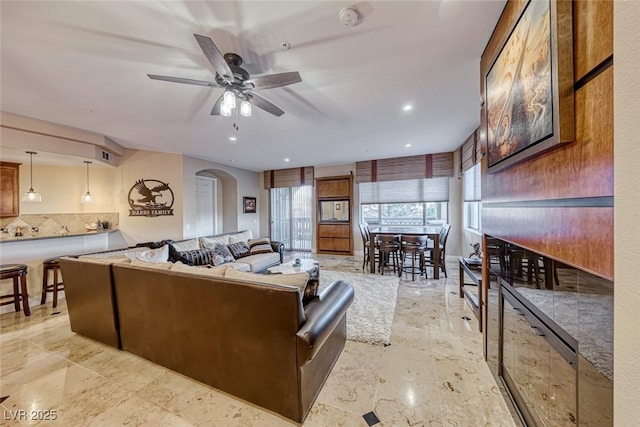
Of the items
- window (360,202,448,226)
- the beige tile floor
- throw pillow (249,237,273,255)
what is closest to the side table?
the beige tile floor

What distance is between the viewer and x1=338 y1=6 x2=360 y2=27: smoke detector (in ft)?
5.40

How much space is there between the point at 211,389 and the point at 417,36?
328cm

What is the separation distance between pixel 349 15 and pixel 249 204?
6853 mm

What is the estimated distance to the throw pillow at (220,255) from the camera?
418 centimetres

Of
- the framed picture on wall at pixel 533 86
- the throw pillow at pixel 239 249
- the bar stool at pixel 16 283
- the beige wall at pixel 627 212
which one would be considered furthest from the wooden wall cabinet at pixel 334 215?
the beige wall at pixel 627 212

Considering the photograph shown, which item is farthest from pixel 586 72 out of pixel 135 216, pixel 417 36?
pixel 135 216

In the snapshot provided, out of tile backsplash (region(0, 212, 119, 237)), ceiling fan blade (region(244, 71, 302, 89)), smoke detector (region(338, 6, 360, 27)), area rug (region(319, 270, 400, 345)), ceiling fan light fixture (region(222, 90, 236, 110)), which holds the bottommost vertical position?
area rug (region(319, 270, 400, 345))

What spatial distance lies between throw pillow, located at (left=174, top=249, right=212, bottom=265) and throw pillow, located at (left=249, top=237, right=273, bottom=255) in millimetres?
1082

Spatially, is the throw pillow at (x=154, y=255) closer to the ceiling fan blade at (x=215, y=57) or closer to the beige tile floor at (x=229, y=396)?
the beige tile floor at (x=229, y=396)

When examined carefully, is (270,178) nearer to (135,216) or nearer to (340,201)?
(340,201)

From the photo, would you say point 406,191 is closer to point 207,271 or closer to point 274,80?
point 274,80

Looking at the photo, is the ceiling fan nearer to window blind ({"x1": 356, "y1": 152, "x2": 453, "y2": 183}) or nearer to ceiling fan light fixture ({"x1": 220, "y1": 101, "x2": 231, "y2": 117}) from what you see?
ceiling fan light fixture ({"x1": 220, "y1": 101, "x2": 231, "y2": 117})

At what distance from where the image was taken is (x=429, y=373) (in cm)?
203

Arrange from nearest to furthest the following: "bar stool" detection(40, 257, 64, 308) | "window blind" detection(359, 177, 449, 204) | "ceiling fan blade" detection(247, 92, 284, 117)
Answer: "ceiling fan blade" detection(247, 92, 284, 117) < "bar stool" detection(40, 257, 64, 308) < "window blind" detection(359, 177, 449, 204)
